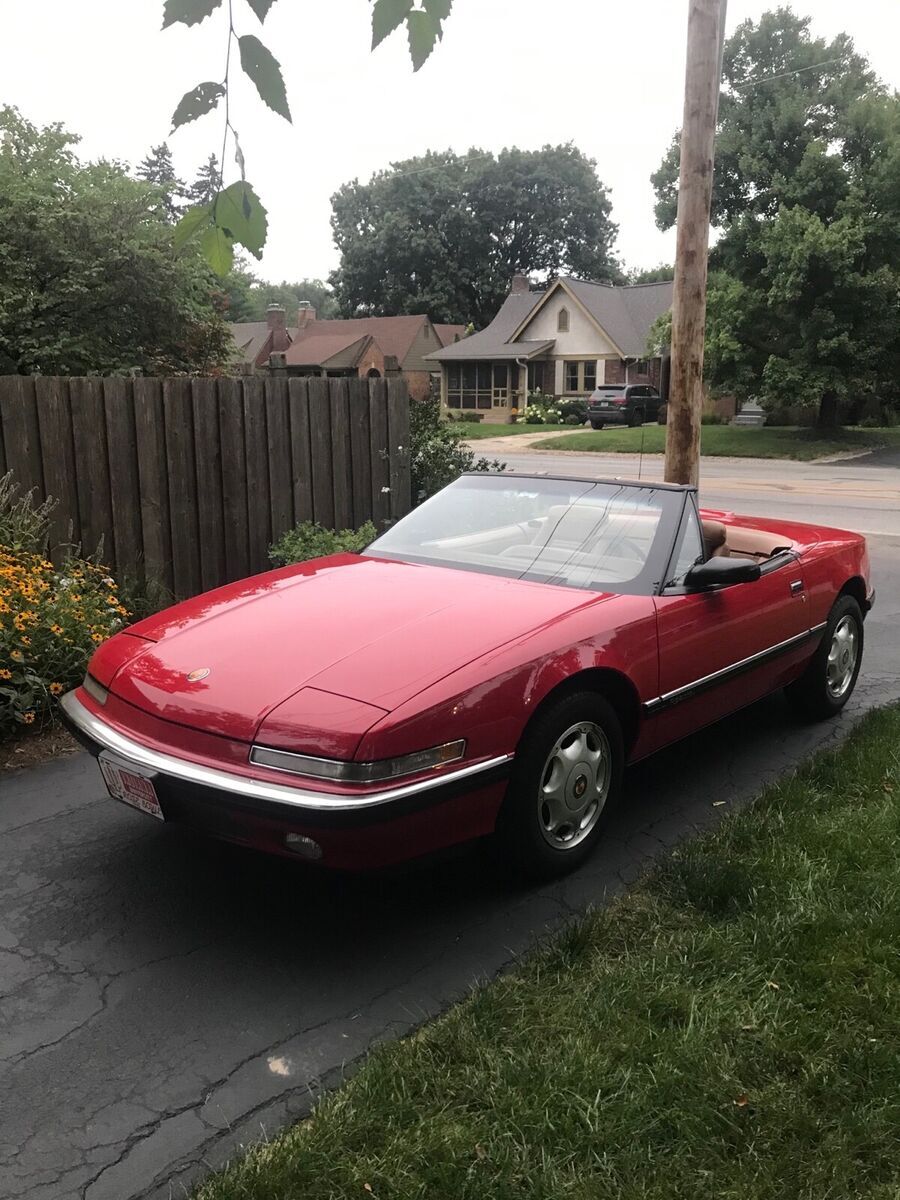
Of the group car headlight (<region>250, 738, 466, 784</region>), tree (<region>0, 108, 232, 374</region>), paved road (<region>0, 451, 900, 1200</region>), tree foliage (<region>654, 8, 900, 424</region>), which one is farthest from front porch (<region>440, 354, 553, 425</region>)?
car headlight (<region>250, 738, 466, 784</region>)

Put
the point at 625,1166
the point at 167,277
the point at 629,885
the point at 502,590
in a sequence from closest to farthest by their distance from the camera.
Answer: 1. the point at 625,1166
2. the point at 629,885
3. the point at 502,590
4. the point at 167,277

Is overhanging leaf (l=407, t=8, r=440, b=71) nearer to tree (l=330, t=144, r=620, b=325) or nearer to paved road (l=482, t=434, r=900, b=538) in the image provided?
paved road (l=482, t=434, r=900, b=538)

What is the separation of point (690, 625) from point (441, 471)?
5663 mm

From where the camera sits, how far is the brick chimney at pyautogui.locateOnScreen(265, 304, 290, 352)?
198ft

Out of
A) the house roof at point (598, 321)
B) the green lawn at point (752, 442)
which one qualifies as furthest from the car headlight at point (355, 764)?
the house roof at point (598, 321)

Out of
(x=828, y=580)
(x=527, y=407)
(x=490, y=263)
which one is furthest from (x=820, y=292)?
(x=490, y=263)

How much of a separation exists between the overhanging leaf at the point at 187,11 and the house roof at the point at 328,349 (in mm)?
50562

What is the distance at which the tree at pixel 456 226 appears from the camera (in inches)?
2591

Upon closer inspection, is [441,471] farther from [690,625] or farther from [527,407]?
[527,407]

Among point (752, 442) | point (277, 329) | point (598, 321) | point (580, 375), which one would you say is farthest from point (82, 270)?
point (277, 329)

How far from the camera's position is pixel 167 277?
13.3 m

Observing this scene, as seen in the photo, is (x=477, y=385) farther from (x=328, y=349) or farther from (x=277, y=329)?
(x=277, y=329)

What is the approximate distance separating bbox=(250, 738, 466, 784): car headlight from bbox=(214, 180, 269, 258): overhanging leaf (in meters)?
1.50

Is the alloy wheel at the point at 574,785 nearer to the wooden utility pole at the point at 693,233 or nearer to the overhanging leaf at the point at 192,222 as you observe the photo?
the overhanging leaf at the point at 192,222
